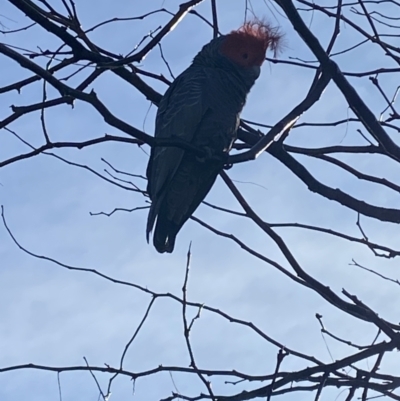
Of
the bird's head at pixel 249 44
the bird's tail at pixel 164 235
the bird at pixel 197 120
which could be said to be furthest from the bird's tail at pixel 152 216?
the bird's head at pixel 249 44

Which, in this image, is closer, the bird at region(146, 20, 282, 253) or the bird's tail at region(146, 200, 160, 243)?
the bird's tail at region(146, 200, 160, 243)

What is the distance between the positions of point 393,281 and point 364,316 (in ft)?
1.41

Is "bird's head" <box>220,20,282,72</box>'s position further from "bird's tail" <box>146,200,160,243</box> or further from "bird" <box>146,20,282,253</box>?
"bird's tail" <box>146,200,160,243</box>

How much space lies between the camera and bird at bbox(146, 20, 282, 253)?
419 centimetres

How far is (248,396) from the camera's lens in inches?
103

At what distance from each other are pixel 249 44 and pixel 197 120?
2.02ft

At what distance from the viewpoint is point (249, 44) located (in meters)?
4.27

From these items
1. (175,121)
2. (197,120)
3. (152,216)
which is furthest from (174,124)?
(152,216)

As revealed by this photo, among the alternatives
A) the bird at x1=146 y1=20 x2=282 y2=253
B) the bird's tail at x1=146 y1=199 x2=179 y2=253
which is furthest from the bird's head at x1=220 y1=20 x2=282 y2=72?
the bird's tail at x1=146 y1=199 x2=179 y2=253

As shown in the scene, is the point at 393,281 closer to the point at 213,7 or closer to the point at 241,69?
the point at 213,7

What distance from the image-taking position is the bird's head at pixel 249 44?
3.98 meters

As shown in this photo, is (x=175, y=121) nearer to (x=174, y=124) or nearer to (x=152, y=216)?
(x=174, y=124)

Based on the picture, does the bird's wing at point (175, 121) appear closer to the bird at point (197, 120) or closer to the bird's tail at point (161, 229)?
the bird at point (197, 120)

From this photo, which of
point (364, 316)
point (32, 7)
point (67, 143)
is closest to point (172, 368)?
point (364, 316)
